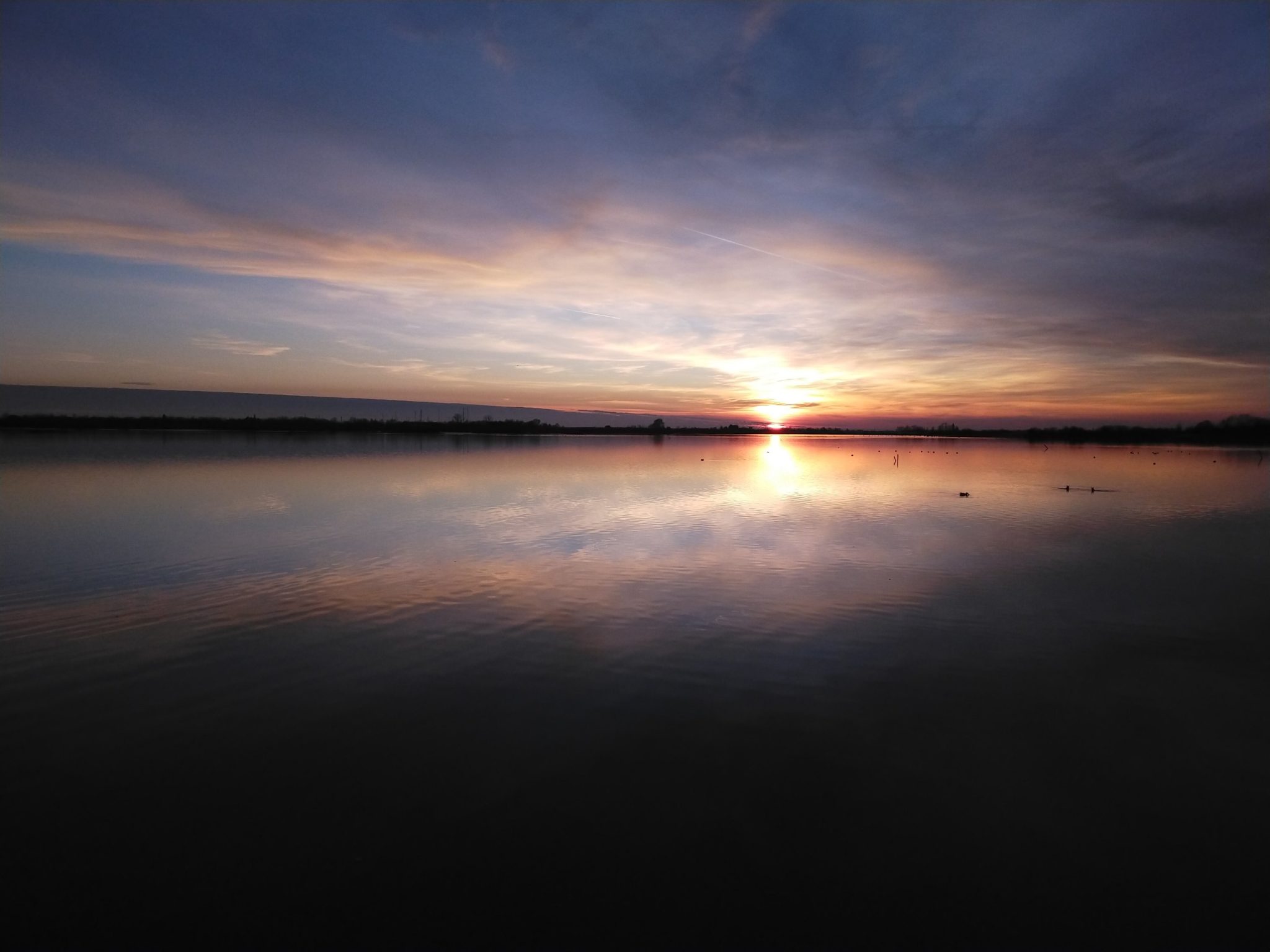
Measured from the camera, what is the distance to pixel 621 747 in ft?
23.4

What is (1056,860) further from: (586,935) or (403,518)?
(403,518)

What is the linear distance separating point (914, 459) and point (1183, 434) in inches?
5879

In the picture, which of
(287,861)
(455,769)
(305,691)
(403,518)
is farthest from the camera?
(403,518)

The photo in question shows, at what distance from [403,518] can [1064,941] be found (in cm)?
2178

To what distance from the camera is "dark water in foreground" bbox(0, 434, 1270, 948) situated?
4.83m

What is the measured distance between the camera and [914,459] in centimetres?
7588

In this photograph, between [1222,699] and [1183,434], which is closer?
[1222,699]

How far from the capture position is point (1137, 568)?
57.4 ft

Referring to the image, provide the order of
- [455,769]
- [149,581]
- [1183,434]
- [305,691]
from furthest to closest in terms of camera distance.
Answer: [1183,434] → [149,581] → [305,691] → [455,769]

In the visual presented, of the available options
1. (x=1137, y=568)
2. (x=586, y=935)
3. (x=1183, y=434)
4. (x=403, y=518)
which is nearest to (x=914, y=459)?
(x=1137, y=568)

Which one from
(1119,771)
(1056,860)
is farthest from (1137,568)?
(1056,860)

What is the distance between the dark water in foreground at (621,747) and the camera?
483 centimetres

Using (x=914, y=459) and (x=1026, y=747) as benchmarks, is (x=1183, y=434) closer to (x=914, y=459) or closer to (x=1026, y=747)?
(x=914, y=459)

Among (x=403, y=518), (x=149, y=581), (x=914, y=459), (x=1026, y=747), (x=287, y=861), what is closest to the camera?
(x=287, y=861)
